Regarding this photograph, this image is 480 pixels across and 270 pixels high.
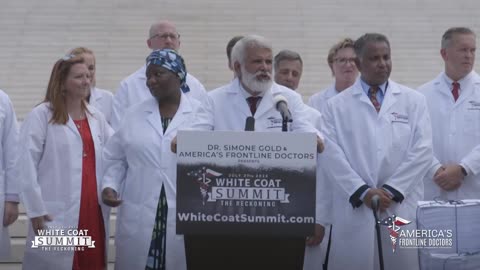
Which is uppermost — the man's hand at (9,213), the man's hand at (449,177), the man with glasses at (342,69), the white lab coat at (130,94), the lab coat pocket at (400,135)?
the man with glasses at (342,69)

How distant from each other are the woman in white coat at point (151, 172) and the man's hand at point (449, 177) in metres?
1.85

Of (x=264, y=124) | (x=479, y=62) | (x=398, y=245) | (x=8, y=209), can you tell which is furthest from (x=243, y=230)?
(x=479, y=62)

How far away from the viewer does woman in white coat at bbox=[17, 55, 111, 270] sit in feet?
21.6

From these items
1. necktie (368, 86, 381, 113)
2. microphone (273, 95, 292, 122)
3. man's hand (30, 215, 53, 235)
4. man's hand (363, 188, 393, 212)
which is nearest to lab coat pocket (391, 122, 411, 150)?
necktie (368, 86, 381, 113)

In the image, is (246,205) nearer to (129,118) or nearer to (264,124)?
(264,124)

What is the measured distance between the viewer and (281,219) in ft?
17.0

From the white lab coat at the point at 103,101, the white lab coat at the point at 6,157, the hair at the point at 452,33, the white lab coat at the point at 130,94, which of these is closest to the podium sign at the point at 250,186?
the white lab coat at the point at 6,157

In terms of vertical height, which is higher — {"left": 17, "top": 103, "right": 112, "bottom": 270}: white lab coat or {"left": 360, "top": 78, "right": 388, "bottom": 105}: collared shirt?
{"left": 360, "top": 78, "right": 388, "bottom": 105}: collared shirt

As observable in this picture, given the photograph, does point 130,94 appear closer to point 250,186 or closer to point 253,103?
point 253,103

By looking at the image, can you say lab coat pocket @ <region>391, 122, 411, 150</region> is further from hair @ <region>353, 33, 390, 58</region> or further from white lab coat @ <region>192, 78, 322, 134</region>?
white lab coat @ <region>192, 78, 322, 134</region>

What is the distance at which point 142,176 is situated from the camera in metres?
6.54

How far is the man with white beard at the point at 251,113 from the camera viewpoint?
5.27 metres

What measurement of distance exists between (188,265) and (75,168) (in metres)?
1.68

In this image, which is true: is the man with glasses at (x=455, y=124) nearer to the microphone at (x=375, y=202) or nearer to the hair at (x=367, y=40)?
the hair at (x=367, y=40)
